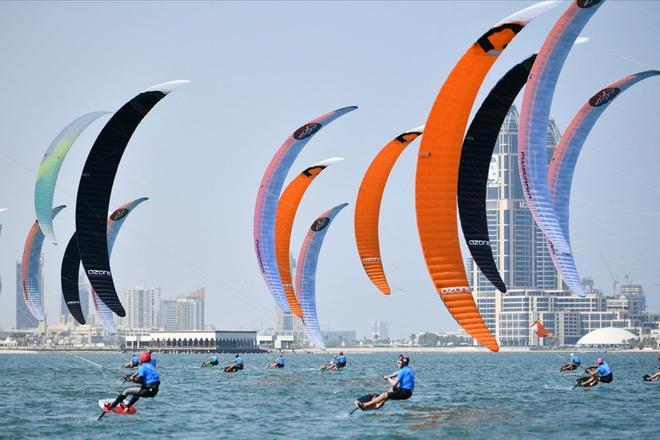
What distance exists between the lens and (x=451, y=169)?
126 ft

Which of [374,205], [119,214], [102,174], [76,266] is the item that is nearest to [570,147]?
[374,205]

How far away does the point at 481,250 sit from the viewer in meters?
42.6

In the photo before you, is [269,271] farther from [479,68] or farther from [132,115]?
[479,68]

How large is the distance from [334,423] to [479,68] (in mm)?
12404

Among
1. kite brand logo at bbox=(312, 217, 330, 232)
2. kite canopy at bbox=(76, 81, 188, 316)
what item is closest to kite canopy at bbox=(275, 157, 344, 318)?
kite brand logo at bbox=(312, 217, 330, 232)

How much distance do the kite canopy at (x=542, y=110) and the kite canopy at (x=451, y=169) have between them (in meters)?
5.04

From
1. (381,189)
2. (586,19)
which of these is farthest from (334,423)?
(381,189)

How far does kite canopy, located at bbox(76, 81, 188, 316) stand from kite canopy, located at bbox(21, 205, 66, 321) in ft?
89.1

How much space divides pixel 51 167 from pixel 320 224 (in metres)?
17.9

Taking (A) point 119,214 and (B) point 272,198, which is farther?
(A) point 119,214

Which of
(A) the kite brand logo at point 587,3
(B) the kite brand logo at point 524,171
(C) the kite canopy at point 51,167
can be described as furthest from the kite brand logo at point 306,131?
(A) the kite brand logo at point 587,3

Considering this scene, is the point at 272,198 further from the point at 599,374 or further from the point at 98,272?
the point at 599,374

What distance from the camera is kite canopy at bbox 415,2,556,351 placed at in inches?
1487

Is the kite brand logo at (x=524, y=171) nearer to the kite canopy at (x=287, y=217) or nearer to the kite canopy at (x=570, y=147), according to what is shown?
the kite canopy at (x=570, y=147)
